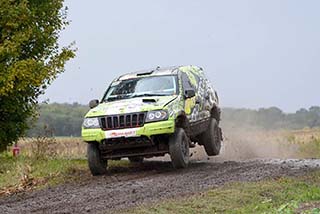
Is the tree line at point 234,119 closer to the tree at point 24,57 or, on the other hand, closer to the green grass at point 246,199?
the tree at point 24,57

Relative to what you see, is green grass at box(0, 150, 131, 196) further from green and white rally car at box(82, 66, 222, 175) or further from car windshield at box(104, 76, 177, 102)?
car windshield at box(104, 76, 177, 102)

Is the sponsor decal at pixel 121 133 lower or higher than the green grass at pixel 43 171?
higher

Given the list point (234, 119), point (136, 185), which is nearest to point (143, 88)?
point (136, 185)

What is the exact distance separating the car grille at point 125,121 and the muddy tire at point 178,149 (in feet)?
2.43

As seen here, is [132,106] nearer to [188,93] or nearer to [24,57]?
[188,93]

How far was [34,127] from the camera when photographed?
20.8 m

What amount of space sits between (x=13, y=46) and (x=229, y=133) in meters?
7.70

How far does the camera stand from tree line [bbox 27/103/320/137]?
68.2 ft

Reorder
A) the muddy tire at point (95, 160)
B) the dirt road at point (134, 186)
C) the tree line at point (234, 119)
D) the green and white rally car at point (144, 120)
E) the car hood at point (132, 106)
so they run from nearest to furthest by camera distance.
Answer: the dirt road at point (134, 186) < the green and white rally car at point (144, 120) < the car hood at point (132, 106) < the muddy tire at point (95, 160) < the tree line at point (234, 119)

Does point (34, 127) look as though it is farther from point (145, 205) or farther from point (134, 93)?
point (145, 205)

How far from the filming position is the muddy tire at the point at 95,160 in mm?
13008

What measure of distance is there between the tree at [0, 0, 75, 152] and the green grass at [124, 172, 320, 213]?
29.9 ft

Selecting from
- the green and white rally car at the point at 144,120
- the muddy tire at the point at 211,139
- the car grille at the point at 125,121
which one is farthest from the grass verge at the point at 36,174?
the muddy tire at the point at 211,139

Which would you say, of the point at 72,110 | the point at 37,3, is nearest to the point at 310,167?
the point at 37,3
